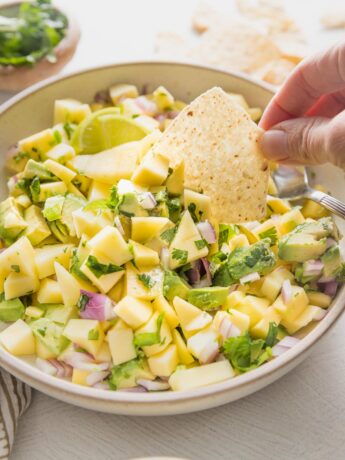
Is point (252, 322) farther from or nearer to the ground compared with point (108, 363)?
farther from the ground

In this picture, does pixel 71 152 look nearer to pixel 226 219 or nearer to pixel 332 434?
pixel 226 219

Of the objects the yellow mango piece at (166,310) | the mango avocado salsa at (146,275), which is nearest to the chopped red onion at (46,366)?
the mango avocado salsa at (146,275)

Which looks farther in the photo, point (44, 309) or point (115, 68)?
point (115, 68)

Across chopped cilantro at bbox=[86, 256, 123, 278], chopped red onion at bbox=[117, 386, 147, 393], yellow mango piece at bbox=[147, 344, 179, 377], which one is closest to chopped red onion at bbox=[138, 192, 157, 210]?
chopped cilantro at bbox=[86, 256, 123, 278]

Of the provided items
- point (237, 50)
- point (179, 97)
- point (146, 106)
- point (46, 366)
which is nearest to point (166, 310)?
point (46, 366)

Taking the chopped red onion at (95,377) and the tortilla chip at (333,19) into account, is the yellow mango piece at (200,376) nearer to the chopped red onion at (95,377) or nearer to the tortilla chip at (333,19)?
the chopped red onion at (95,377)

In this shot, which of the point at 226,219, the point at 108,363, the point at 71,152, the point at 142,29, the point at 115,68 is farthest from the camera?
the point at 142,29

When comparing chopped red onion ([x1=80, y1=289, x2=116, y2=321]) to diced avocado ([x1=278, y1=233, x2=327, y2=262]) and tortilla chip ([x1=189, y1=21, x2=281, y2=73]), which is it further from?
tortilla chip ([x1=189, y1=21, x2=281, y2=73])

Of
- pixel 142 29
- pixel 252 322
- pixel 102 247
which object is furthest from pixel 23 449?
pixel 142 29
